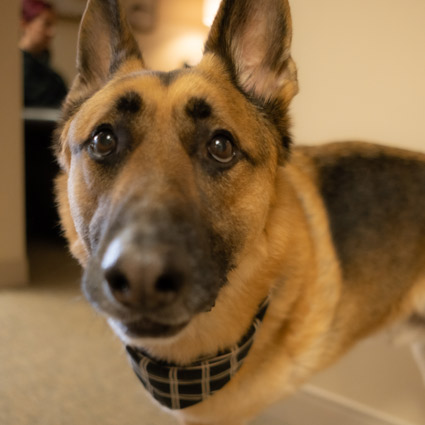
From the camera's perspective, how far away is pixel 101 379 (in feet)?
6.91

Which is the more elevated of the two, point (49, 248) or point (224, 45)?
point (224, 45)

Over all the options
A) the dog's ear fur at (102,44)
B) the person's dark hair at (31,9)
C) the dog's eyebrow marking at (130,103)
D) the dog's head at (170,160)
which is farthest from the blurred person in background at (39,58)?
the dog's eyebrow marking at (130,103)

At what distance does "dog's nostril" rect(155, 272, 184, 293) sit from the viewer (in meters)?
0.80

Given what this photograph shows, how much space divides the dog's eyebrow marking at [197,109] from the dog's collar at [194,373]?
57 centimetres

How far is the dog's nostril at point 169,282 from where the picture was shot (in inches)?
31.5

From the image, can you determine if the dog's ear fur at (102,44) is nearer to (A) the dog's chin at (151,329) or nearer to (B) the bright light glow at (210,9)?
(A) the dog's chin at (151,329)

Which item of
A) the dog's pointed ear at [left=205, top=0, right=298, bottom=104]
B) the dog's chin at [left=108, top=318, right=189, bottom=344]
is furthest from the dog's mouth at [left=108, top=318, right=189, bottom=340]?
the dog's pointed ear at [left=205, top=0, right=298, bottom=104]

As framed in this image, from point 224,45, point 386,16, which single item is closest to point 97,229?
point 224,45

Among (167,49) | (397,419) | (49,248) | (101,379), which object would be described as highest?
(167,49)

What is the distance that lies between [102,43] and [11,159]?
177 cm

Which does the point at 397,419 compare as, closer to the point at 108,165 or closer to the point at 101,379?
the point at 101,379

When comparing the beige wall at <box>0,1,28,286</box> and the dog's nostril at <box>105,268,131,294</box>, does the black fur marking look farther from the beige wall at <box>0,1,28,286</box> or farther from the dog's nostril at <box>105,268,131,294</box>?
the beige wall at <box>0,1,28,286</box>

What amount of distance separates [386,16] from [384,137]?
0.43 meters

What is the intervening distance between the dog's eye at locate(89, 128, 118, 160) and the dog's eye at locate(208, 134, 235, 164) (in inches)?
9.6
